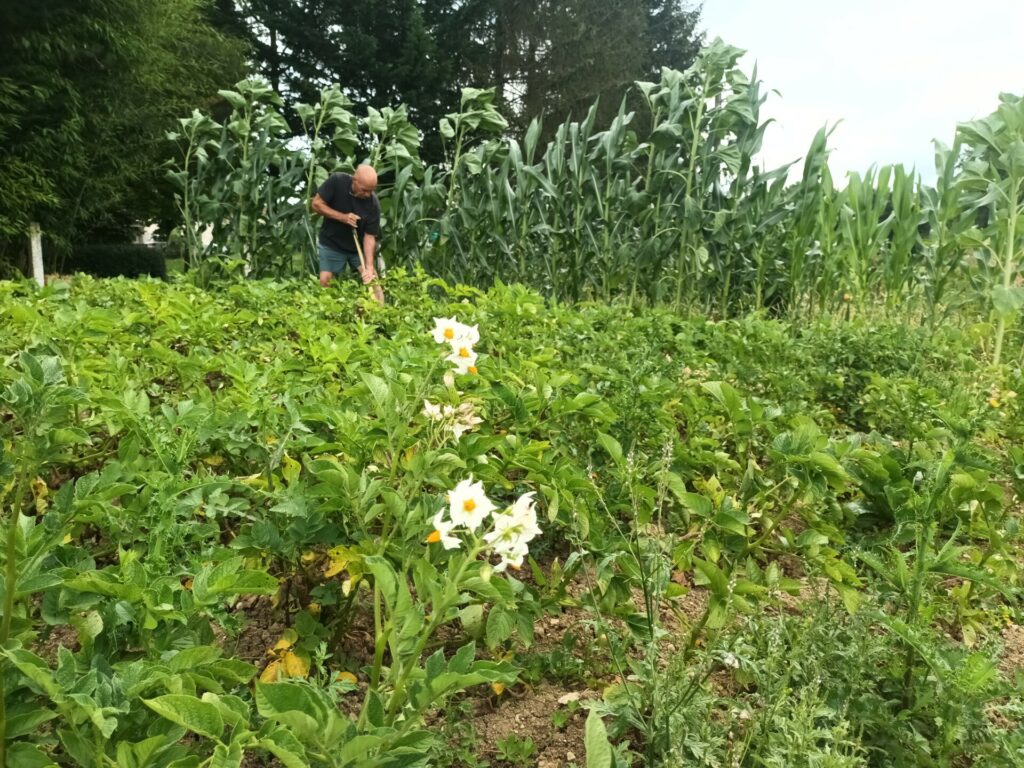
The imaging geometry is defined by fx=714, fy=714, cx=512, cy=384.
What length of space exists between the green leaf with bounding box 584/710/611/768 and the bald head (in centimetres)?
622

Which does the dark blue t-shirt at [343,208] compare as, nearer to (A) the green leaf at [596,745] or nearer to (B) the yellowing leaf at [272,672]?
(B) the yellowing leaf at [272,672]

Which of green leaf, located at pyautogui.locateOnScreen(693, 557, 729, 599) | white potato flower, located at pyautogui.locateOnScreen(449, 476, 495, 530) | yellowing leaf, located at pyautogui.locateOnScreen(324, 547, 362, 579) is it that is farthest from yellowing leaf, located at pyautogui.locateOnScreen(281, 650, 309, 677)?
green leaf, located at pyautogui.locateOnScreen(693, 557, 729, 599)

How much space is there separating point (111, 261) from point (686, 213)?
19010 mm

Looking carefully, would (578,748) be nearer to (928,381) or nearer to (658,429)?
(658,429)

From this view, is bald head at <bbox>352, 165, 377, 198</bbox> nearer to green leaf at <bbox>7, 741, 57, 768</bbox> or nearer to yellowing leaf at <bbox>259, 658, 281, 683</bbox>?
yellowing leaf at <bbox>259, 658, 281, 683</bbox>

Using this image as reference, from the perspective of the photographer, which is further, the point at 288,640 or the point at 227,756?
the point at 288,640

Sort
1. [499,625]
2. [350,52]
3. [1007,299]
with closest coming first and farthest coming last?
[499,625] → [1007,299] → [350,52]

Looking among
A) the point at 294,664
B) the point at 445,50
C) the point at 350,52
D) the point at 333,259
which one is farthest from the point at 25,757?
the point at 445,50

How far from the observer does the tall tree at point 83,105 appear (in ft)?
44.1

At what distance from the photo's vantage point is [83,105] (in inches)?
591

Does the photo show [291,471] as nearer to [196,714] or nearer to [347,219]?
[196,714]

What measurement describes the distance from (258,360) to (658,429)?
5.13 ft

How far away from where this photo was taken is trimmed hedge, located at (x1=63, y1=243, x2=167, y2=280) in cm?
1989

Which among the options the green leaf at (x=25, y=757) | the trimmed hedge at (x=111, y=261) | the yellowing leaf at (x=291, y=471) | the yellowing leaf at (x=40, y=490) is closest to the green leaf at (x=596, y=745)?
the green leaf at (x=25, y=757)
